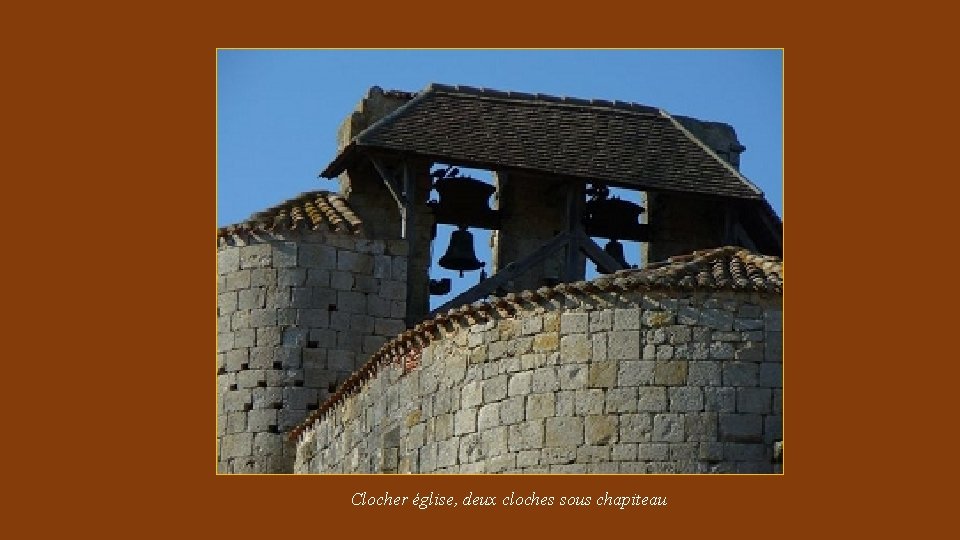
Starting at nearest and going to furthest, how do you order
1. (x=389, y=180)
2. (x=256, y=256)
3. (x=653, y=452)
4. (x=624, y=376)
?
(x=653, y=452)
(x=624, y=376)
(x=256, y=256)
(x=389, y=180)

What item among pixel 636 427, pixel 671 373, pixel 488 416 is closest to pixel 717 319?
pixel 671 373

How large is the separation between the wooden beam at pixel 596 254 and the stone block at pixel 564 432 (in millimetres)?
7931

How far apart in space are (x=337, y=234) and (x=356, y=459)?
3.91 meters

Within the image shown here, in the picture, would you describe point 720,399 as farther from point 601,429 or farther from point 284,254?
point 284,254

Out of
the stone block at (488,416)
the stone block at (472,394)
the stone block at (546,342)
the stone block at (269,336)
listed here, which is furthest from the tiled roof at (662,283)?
the stone block at (269,336)

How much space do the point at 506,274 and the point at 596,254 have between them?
1.36m

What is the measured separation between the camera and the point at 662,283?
27.8 m

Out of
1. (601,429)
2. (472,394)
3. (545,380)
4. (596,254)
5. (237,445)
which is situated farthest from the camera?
(596,254)

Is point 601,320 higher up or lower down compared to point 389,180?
A: lower down

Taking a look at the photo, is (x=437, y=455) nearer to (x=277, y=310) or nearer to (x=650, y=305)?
(x=650, y=305)

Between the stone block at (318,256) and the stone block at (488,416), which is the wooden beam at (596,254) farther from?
the stone block at (488,416)

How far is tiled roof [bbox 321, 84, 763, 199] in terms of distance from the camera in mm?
34938

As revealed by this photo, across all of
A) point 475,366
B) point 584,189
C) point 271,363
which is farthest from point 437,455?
point 584,189

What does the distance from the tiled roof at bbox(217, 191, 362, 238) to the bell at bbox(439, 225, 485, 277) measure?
4.97ft
